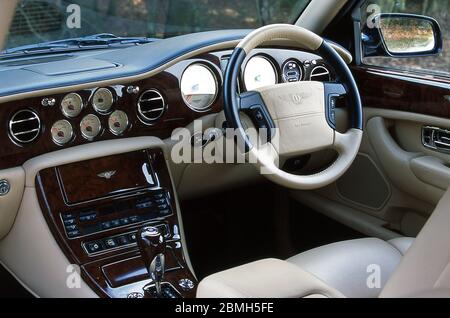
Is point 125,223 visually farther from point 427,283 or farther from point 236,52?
point 427,283

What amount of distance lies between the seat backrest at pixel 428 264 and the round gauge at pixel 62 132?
1340 millimetres

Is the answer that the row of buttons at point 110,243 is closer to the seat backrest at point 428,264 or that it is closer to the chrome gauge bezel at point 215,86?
the chrome gauge bezel at point 215,86

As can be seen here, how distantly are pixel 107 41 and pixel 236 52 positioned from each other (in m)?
0.81

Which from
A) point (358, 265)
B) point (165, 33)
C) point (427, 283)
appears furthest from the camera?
point (165, 33)

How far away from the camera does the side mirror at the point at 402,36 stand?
117 inches

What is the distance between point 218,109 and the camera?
2.58 m

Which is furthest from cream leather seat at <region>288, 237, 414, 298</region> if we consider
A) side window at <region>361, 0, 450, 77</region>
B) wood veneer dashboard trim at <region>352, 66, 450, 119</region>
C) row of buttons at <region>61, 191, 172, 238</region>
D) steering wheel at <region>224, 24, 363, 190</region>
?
side window at <region>361, 0, 450, 77</region>

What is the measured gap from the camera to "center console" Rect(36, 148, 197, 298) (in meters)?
2.18

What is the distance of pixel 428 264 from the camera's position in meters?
1.25

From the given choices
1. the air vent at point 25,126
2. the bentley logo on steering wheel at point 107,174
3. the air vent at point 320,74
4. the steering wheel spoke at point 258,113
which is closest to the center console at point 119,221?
the bentley logo on steering wheel at point 107,174

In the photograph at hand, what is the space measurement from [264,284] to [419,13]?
2096 millimetres

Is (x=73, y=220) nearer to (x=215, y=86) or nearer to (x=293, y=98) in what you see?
(x=215, y=86)

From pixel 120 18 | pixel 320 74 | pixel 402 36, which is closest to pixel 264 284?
pixel 320 74
